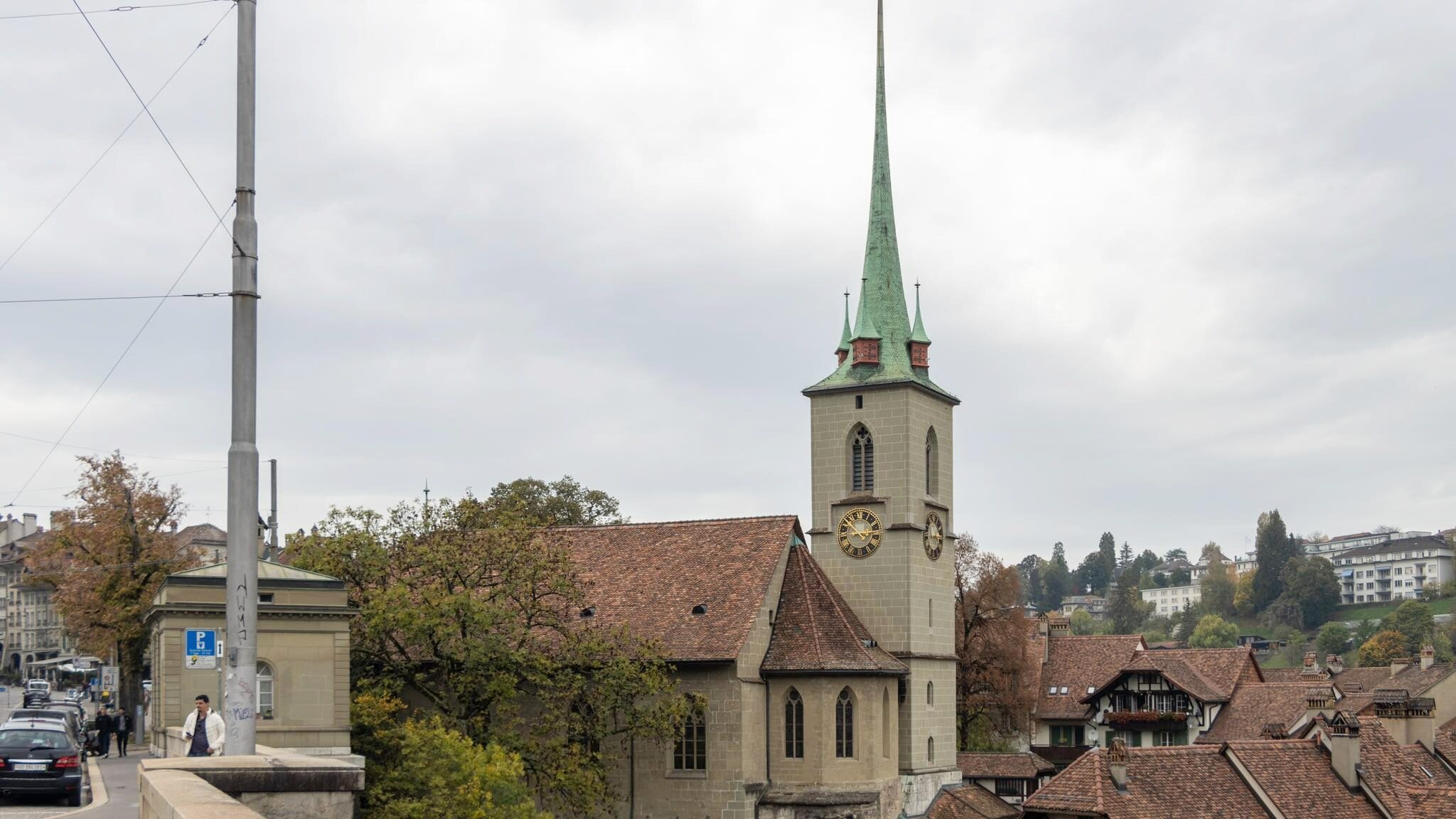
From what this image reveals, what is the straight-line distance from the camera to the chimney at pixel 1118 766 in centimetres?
4588

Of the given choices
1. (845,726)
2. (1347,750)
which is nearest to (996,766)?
(1347,750)

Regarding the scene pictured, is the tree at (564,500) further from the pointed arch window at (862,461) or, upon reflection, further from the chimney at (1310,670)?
the chimney at (1310,670)

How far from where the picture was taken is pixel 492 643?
41344 mm

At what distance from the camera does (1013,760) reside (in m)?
69.6

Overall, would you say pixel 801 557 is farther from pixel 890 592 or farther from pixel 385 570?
pixel 385 570

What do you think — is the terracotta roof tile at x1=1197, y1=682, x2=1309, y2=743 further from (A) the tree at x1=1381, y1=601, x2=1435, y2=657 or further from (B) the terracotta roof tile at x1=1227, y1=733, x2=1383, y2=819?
(A) the tree at x1=1381, y1=601, x2=1435, y2=657

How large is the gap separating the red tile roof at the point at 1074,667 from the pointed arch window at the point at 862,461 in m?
38.0

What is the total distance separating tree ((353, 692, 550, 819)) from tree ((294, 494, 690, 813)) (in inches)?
133

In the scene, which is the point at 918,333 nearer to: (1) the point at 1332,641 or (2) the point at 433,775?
(2) the point at 433,775

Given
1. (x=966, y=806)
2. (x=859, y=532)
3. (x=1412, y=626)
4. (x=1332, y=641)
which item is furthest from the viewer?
(x=1332, y=641)

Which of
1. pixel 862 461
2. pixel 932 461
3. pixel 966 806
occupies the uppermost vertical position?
pixel 932 461

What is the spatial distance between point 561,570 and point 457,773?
9.05 m

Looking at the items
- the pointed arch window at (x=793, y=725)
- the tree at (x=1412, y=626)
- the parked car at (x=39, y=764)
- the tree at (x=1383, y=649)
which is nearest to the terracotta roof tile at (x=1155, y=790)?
the pointed arch window at (x=793, y=725)

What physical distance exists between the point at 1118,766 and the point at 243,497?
3600 centimetres
